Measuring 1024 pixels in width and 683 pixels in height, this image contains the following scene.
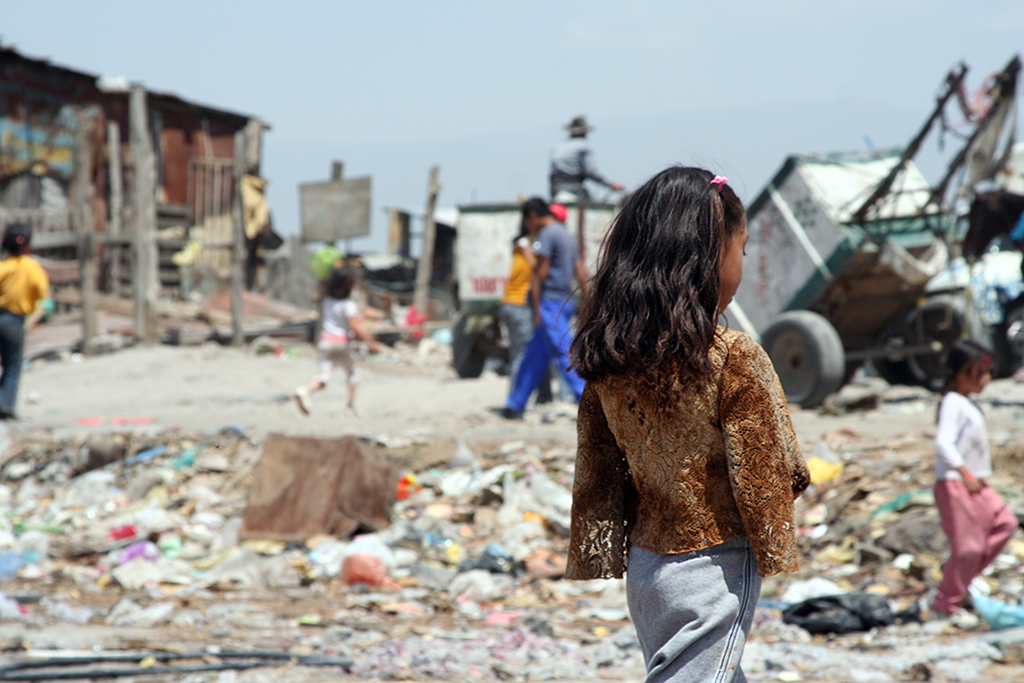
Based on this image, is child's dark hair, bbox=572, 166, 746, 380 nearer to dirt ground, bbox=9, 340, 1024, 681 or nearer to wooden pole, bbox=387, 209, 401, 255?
dirt ground, bbox=9, 340, 1024, 681

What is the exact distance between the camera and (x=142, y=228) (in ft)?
40.8

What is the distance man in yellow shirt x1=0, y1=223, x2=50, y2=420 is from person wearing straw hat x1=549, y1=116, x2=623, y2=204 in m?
4.53

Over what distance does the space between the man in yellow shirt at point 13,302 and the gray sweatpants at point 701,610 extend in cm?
739

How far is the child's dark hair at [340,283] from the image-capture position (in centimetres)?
814

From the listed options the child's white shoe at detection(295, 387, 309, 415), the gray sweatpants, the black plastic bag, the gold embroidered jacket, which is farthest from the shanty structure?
the gray sweatpants

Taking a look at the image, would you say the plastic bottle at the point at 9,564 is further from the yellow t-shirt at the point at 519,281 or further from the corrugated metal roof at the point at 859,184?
the corrugated metal roof at the point at 859,184

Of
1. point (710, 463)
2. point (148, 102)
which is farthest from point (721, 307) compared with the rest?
point (148, 102)

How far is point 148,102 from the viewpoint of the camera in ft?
60.7

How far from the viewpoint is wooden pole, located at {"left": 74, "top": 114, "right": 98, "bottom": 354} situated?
1212cm

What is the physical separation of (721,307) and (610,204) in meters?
8.02

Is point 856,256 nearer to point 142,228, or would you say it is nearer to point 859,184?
point 859,184

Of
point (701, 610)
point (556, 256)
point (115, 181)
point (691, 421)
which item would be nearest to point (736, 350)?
point (691, 421)

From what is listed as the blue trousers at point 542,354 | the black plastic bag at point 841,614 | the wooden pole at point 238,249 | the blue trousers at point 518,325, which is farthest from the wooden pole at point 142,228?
the black plastic bag at point 841,614

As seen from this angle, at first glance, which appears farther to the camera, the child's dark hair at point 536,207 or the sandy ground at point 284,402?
the sandy ground at point 284,402
